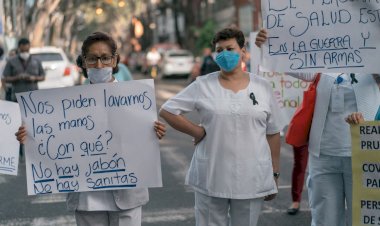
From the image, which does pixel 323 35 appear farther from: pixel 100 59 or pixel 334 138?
pixel 100 59

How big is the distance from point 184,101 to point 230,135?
363 mm

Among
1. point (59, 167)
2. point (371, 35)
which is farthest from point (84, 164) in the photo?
point (371, 35)

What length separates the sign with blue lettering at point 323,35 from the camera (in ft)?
15.6

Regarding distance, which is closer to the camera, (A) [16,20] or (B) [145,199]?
(B) [145,199]

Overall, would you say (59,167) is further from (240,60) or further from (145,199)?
(240,60)

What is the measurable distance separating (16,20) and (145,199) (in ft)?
97.2

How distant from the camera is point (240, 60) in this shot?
4418mm

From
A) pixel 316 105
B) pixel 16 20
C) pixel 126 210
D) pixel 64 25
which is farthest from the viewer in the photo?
pixel 64 25

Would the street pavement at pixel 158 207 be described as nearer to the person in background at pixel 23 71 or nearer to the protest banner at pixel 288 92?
the protest banner at pixel 288 92

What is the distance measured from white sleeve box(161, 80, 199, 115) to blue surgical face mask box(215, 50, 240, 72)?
20cm

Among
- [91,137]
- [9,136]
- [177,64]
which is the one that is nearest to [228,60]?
[91,137]

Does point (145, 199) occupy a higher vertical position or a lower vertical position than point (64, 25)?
lower

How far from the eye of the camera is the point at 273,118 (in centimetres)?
445

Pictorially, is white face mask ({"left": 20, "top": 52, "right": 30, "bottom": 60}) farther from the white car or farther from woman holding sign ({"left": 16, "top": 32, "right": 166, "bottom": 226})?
the white car
